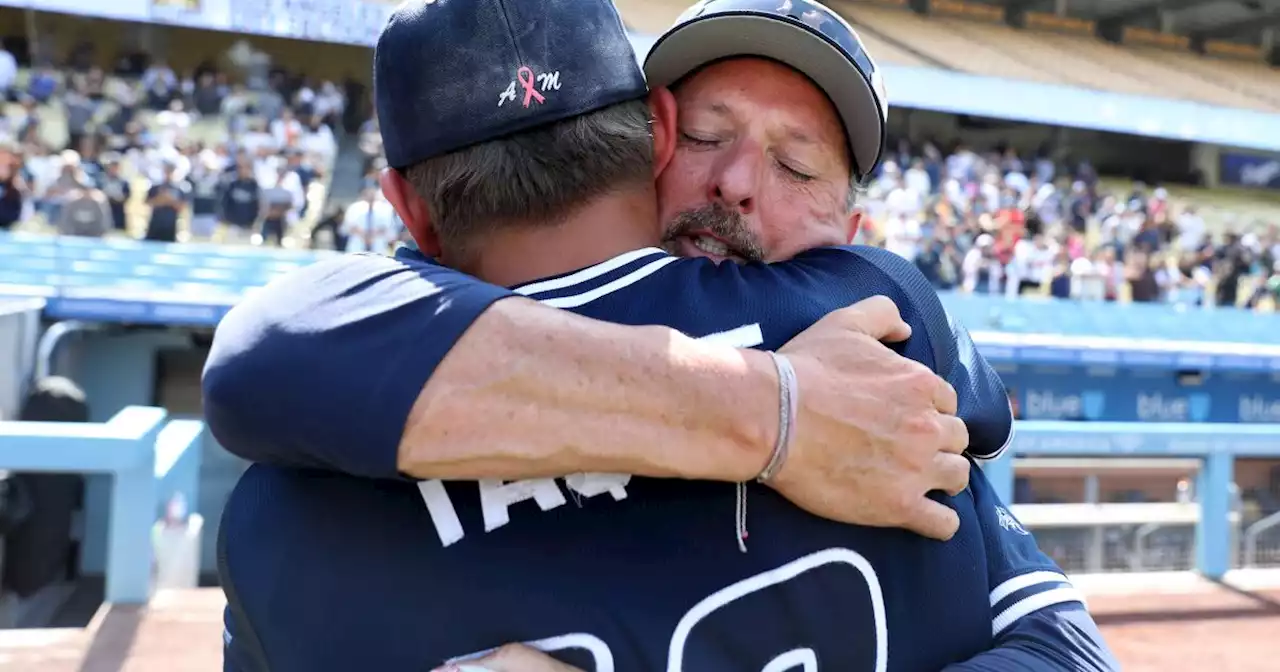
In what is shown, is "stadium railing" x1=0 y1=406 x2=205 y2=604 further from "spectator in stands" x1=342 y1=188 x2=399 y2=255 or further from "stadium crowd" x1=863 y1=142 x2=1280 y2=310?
"stadium crowd" x1=863 y1=142 x2=1280 y2=310

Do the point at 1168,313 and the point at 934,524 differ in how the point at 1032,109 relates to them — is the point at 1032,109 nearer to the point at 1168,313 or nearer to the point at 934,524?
the point at 1168,313

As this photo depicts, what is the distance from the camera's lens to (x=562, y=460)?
1029mm

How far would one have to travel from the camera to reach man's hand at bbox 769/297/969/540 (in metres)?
1.10

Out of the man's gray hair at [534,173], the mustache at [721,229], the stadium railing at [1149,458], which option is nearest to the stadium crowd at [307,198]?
the stadium railing at [1149,458]

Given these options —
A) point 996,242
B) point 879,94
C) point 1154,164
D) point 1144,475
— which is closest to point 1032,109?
point 1154,164

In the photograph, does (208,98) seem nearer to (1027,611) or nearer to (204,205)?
(204,205)

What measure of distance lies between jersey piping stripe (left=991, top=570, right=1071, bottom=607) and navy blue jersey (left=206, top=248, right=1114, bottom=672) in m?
0.13

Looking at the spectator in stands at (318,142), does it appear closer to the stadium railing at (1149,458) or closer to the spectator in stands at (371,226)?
the spectator in stands at (371,226)

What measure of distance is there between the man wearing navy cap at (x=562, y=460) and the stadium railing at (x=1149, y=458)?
353cm

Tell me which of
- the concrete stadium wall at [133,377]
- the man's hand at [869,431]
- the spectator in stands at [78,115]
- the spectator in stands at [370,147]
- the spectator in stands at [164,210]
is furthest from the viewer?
the spectator in stands at [370,147]

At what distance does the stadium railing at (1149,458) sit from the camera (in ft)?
15.2

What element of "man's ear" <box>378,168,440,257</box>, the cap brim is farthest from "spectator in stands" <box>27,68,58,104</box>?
"man's ear" <box>378,168,440,257</box>

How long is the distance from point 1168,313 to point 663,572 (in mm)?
13752

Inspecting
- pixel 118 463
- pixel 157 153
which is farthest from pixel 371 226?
pixel 118 463
